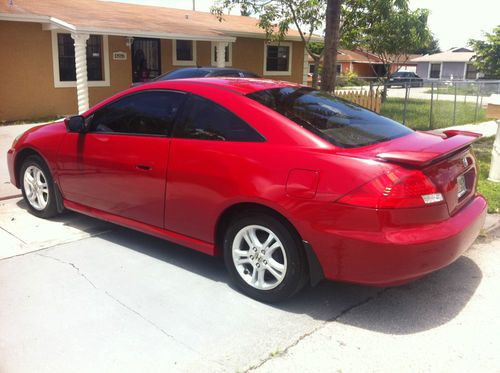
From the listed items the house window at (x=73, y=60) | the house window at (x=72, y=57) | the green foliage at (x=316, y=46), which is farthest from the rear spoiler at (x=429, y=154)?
the green foliage at (x=316, y=46)

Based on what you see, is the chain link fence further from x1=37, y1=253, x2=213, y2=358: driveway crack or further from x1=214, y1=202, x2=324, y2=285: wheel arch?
x1=37, y1=253, x2=213, y2=358: driveway crack

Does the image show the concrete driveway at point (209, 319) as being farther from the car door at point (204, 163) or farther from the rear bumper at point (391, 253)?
the car door at point (204, 163)

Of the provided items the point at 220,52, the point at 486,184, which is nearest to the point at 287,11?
the point at 220,52

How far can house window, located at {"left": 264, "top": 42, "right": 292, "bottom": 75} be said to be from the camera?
2156 centimetres

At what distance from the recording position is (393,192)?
3.07 meters

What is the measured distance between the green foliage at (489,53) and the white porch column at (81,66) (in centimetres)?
2753

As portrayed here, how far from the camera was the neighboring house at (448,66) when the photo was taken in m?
58.0

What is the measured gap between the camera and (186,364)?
9.64ft

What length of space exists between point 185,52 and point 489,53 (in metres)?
23.0

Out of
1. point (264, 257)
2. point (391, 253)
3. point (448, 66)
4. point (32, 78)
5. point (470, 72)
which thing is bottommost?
point (264, 257)

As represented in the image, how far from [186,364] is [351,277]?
1.16m

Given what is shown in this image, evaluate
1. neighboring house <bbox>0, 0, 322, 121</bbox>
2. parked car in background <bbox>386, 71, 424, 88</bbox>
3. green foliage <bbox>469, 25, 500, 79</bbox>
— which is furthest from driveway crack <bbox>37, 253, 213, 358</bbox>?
green foliage <bbox>469, 25, 500, 79</bbox>

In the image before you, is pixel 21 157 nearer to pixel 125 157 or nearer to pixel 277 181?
pixel 125 157

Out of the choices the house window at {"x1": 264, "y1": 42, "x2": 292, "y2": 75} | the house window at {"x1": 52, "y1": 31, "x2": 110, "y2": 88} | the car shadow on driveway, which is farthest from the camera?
the house window at {"x1": 264, "y1": 42, "x2": 292, "y2": 75}
